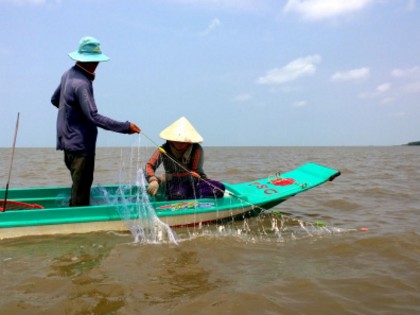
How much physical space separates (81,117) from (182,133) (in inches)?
50.3

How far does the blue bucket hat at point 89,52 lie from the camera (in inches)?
181

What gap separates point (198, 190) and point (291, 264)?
1909 mm

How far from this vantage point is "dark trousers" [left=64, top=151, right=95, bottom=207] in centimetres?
468

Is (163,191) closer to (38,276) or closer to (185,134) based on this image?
(185,134)

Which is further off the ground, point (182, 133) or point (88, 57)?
point (88, 57)

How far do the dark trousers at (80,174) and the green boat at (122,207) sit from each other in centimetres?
23

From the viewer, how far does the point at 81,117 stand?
4.66 m

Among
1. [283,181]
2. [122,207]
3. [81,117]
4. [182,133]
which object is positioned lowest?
[122,207]

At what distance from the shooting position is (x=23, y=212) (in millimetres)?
4590

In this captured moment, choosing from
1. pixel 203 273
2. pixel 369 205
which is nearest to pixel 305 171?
pixel 369 205

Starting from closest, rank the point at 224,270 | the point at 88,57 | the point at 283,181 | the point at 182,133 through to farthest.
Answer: the point at 224,270
the point at 88,57
the point at 182,133
the point at 283,181

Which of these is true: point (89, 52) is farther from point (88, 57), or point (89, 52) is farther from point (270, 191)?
point (270, 191)

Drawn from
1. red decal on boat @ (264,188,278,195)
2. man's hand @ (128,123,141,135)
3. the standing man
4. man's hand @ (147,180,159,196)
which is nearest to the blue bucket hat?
the standing man

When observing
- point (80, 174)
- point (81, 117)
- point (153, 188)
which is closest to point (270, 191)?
point (153, 188)
